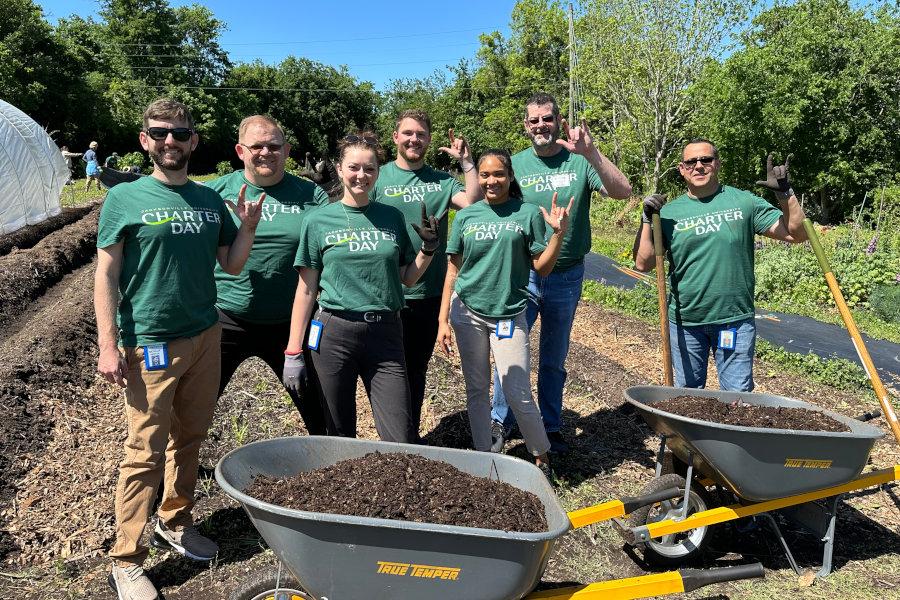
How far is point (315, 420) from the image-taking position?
12.2 feet

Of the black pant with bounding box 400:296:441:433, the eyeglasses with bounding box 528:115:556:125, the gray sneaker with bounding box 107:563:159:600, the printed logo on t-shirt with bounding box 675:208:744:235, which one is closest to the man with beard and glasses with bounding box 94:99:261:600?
the gray sneaker with bounding box 107:563:159:600

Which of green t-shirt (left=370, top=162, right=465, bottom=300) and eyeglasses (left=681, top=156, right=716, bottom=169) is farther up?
eyeglasses (left=681, top=156, right=716, bottom=169)

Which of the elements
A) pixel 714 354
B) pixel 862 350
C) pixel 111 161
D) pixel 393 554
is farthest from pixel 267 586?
pixel 111 161

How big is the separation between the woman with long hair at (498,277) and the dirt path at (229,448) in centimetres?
89

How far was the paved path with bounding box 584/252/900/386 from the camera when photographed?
700 centimetres

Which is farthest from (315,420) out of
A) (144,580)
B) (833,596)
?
(833,596)

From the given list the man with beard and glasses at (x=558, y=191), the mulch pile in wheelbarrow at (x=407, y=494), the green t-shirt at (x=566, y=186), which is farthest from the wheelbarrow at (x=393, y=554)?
the green t-shirt at (x=566, y=186)

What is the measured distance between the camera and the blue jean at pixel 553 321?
410cm

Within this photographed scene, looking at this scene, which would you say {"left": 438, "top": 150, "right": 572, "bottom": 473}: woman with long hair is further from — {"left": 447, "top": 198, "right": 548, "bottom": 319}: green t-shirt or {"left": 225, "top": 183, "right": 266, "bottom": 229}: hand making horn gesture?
{"left": 225, "top": 183, "right": 266, "bottom": 229}: hand making horn gesture

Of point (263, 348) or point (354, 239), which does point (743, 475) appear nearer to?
point (354, 239)

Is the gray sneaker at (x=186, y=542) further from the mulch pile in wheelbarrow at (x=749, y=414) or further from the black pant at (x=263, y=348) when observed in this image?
the mulch pile in wheelbarrow at (x=749, y=414)

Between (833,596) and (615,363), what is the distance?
11.3 feet

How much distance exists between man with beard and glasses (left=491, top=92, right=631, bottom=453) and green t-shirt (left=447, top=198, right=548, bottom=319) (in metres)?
0.31

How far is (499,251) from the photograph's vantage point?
3.51m
